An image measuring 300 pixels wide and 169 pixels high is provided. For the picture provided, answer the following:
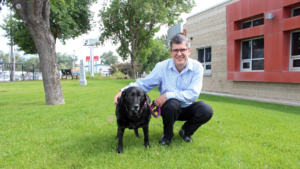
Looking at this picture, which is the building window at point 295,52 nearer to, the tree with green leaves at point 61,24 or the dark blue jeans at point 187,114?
the dark blue jeans at point 187,114

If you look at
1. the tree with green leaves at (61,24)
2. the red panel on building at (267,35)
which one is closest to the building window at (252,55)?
the red panel on building at (267,35)

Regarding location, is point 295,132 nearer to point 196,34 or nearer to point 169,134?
point 169,134

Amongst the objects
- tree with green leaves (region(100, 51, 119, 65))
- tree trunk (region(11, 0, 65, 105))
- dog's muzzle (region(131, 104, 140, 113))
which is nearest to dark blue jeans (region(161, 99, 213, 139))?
dog's muzzle (region(131, 104, 140, 113))

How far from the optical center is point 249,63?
10586 mm

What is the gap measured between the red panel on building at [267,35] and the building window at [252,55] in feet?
0.52

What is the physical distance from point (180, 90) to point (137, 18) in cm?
2291

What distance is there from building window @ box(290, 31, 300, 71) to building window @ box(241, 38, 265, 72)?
4.39ft

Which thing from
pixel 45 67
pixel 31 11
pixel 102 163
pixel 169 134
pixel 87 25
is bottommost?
pixel 102 163

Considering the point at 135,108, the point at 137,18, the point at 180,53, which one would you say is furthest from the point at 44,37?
the point at 137,18

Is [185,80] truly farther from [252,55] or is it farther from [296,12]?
[252,55]

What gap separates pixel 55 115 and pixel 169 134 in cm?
331

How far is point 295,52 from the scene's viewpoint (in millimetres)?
8570

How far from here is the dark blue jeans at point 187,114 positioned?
111 inches

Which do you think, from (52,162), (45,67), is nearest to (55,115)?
(45,67)
